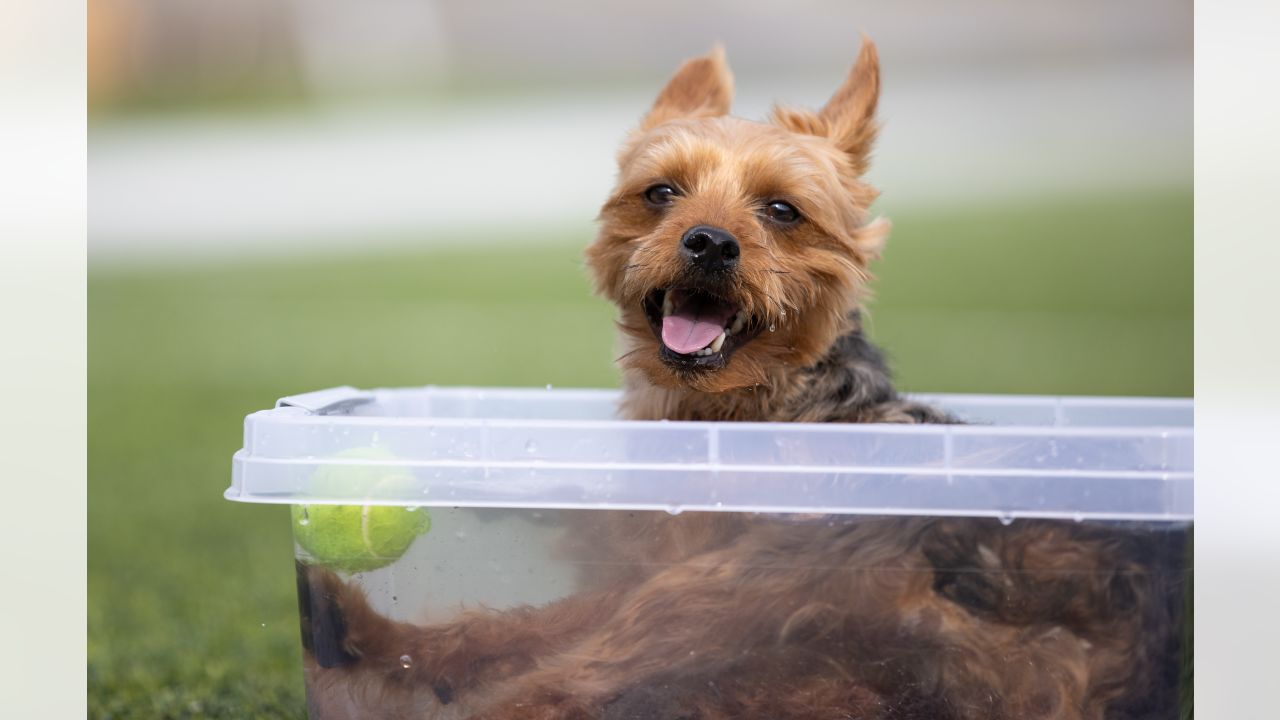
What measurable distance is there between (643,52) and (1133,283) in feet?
13.1

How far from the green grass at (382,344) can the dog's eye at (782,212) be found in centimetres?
159

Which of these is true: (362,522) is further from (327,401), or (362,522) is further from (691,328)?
(691,328)

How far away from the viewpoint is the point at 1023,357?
25.0ft

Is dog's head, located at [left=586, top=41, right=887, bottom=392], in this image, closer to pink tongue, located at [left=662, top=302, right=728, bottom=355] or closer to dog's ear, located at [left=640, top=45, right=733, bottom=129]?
pink tongue, located at [left=662, top=302, right=728, bottom=355]

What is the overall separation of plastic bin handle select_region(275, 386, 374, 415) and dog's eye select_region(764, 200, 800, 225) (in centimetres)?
90

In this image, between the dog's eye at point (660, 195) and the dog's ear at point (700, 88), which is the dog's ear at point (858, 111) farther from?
the dog's eye at point (660, 195)

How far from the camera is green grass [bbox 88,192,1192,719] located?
148 inches

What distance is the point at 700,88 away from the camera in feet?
9.26

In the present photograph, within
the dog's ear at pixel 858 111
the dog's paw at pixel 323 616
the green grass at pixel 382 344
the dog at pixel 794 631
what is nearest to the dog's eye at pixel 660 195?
the dog's ear at pixel 858 111

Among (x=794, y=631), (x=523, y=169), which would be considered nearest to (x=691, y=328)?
(x=794, y=631)

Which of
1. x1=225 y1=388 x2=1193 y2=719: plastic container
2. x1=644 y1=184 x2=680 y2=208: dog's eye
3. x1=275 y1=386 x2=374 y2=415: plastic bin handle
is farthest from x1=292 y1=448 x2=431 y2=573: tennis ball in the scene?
x1=644 y1=184 x2=680 y2=208: dog's eye
